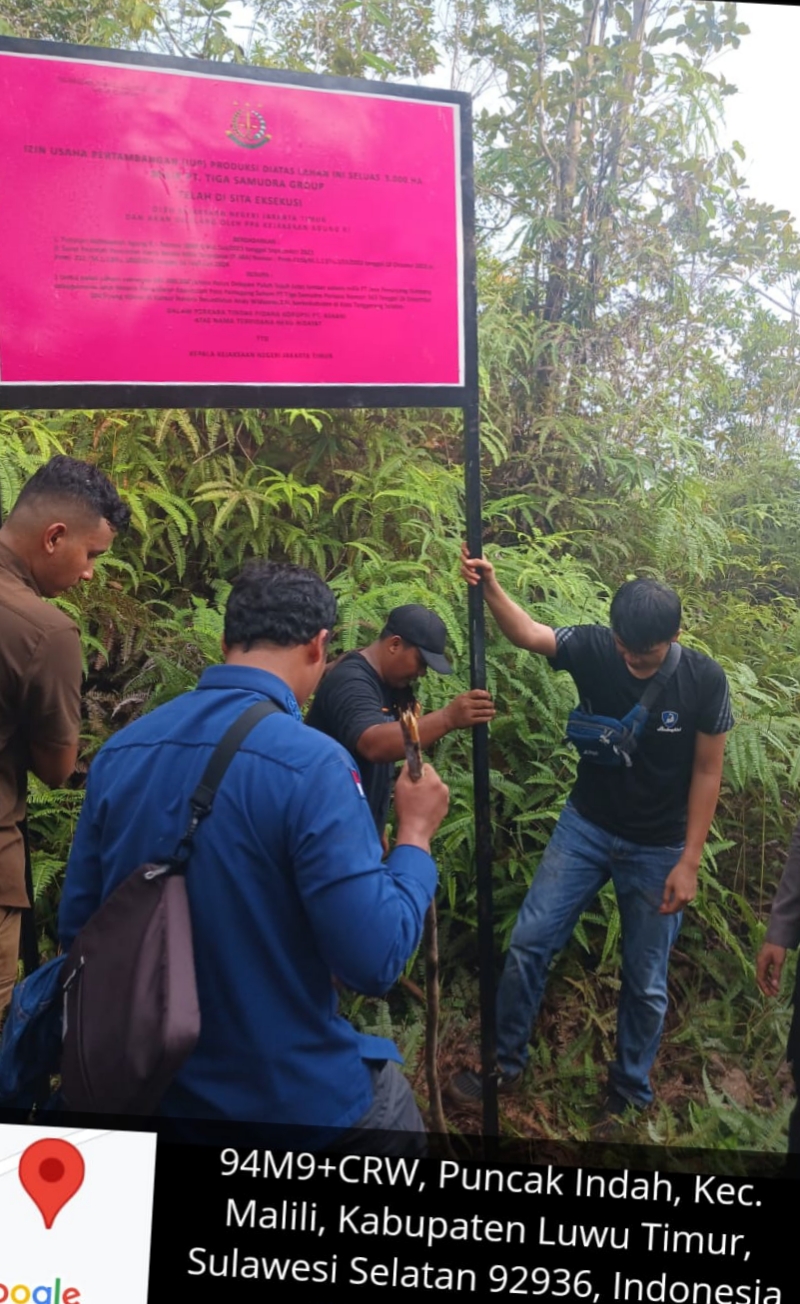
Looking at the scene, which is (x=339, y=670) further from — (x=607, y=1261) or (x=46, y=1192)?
(x=607, y=1261)

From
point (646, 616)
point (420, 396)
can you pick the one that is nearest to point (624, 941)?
point (646, 616)

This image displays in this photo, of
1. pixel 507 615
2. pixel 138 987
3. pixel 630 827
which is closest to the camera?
pixel 138 987

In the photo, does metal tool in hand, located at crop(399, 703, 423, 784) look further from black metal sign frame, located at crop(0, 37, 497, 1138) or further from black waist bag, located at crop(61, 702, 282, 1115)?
black waist bag, located at crop(61, 702, 282, 1115)

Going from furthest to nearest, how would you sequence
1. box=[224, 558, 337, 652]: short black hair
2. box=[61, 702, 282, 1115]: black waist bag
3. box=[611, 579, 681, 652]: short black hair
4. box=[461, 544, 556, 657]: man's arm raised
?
1. box=[611, 579, 681, 652]: short black hair
2. box=[461, 544, 556, 657]: man's arm raised
3. box=[224, 558, 337, 652]: short black hair
4. box=[61, 702, 282, 1115]: black waist bag

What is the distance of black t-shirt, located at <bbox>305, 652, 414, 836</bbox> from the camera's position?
8.56 ft

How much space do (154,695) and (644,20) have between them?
3.58 metres

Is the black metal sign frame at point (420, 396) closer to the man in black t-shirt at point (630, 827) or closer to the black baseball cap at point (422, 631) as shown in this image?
the black baseball cap at point (422, 631)

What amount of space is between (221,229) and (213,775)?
1535mm

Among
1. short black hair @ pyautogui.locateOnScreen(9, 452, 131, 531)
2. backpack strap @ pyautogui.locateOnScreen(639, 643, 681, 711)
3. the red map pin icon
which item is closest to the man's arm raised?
backpack strap @ pyautogui.locateOnScreen(639, 643, 681, 711)

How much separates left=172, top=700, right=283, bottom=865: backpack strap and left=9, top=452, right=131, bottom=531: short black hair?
0.99 m

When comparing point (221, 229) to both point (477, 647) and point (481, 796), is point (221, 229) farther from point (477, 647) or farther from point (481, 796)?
point (481, 796)

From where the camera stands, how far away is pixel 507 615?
281 centimetres

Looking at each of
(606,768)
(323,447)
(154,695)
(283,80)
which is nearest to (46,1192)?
(154,695)

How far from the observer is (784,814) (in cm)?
322
